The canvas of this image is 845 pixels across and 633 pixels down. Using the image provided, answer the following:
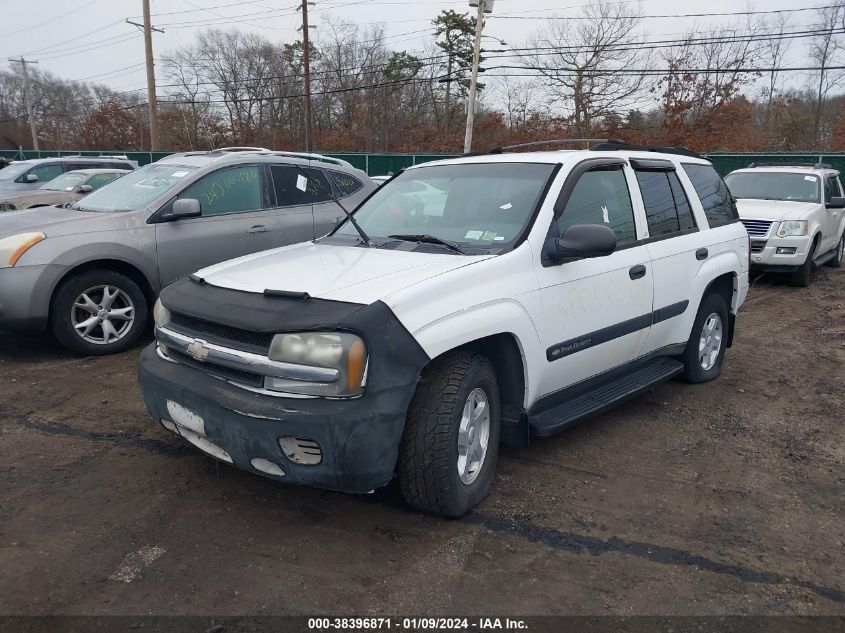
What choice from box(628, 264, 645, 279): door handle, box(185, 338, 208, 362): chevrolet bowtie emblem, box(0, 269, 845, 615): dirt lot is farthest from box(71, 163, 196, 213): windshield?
box(628, 264, 645, 279): door handle

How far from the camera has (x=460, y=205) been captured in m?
4.10

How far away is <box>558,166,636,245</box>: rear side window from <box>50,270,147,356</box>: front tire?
407 centimetres

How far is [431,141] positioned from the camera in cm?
4344

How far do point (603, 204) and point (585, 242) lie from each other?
859 millimetres

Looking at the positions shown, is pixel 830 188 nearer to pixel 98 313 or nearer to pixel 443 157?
pixel 98 313

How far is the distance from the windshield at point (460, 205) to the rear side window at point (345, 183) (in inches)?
117

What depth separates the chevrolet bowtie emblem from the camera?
10.3ft

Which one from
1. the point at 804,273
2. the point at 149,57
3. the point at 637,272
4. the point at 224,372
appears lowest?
the point at 804,273

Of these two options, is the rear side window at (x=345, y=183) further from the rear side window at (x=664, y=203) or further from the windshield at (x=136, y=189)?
the rear side window at (x=664, y=203)

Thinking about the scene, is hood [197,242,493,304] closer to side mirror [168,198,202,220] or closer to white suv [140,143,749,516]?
white suv [140,143,749,516]

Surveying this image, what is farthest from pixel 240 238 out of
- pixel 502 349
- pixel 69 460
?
pixel 502 349

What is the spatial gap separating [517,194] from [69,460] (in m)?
3.04

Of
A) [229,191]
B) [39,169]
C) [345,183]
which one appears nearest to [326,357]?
[229,191]

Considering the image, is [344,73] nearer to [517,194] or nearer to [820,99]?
[820,99]
